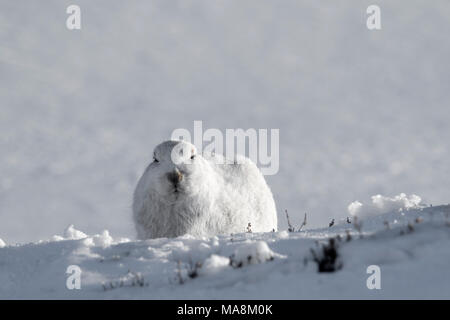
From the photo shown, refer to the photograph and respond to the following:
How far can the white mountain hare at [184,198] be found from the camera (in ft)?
31.9

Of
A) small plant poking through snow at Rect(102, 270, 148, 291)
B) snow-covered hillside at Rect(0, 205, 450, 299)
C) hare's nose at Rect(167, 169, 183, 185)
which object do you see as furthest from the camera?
hare's nose at Rect(167, 169, 183, 185)

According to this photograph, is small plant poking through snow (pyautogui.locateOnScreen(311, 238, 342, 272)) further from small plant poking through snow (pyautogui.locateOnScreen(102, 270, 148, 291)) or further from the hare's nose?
the hare's nose

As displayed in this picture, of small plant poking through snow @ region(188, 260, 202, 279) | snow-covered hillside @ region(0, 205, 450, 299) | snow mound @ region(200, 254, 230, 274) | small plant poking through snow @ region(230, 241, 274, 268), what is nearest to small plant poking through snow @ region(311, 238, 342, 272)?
snow-covered hillside @ region(0, 205, 450, 299)

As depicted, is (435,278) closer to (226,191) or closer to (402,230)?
(402,230)

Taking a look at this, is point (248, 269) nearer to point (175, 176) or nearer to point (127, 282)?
point (127, 282)

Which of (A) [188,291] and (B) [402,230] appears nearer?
(A) [188,291]

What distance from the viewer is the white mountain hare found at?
972cm

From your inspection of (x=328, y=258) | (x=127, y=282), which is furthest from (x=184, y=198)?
(x=328, y=258)

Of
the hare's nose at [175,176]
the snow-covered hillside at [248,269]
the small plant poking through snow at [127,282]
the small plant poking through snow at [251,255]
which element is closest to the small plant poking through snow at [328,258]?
the snow-covered hillside at [248,269]

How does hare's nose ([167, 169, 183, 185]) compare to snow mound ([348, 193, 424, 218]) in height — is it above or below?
above

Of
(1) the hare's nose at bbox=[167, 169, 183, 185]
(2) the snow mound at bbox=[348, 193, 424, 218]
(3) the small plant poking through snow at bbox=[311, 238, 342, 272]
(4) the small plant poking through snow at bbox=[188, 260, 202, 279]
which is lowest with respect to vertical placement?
(4) the small plant poking through snow at bbox=[188, 260, 202, 279]
